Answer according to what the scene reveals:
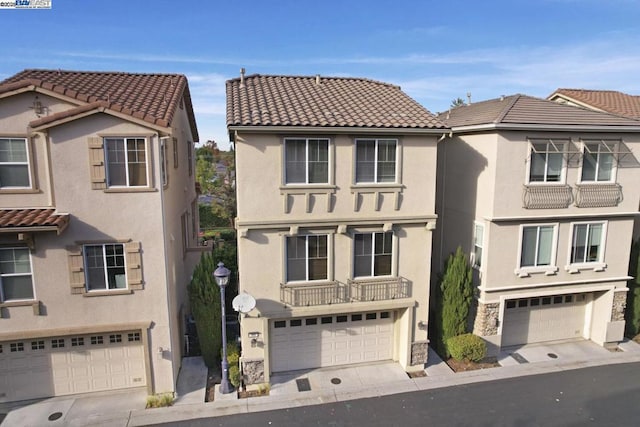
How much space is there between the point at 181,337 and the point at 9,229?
6.38 meters

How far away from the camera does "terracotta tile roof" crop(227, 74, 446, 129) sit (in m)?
11.8

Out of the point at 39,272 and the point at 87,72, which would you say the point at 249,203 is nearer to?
the point at 39,272

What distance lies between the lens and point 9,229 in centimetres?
991

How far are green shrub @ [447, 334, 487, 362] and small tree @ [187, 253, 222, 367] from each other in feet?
26.1

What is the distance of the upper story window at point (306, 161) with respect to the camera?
39.1ft

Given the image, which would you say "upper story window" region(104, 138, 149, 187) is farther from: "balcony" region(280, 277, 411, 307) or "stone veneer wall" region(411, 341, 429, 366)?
"stone veneer wall" region(411, 341, 429, 366)

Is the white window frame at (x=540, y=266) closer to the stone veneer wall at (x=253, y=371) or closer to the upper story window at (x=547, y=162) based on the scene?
the upper story window at (x=547, y=162)

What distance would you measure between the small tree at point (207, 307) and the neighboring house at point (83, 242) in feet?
3.13

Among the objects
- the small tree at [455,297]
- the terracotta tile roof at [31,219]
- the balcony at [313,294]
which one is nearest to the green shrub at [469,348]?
the small tree at [455,297]

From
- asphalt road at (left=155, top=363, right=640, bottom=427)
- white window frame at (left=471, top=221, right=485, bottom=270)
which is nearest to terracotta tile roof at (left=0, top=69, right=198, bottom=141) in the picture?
asphalt road at (left=155, top=363, right=640, bottom=427)

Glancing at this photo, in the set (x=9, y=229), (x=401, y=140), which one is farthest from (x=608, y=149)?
(x=9, y=229)

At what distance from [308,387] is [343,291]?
10.5ft

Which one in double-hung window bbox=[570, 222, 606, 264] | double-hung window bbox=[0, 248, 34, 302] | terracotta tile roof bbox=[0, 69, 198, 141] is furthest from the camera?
double-hung window bbox=[570, 222, 606, 264]

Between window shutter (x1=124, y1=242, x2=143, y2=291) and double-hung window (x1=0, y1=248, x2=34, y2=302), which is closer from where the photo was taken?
double-hung window (x1=0, y1=248, x2=34, y2=302)
